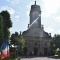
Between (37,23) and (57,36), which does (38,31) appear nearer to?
(37,23)

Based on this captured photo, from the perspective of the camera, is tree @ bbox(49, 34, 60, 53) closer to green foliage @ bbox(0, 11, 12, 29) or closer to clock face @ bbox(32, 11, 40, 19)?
clock face @ bbox(32, 11, 40, 19)

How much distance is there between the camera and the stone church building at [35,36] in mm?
97988

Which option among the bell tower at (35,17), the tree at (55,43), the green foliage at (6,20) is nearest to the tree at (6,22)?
the green foliage at (6,20)

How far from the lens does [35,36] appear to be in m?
101

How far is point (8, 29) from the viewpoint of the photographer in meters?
56.9

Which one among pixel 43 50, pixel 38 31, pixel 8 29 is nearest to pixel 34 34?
pixel 38 31

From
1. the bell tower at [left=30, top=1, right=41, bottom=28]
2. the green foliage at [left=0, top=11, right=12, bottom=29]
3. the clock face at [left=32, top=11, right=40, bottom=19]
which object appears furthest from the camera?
the clock face at [left=32, top=11, right=40, bottom=19]

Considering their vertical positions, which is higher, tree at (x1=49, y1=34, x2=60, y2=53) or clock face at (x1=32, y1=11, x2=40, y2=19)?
clock face at (x1=32, y1=11, x2=40, y2=19)

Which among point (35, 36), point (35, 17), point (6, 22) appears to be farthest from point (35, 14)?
point (6, 22)

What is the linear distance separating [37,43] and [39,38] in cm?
237

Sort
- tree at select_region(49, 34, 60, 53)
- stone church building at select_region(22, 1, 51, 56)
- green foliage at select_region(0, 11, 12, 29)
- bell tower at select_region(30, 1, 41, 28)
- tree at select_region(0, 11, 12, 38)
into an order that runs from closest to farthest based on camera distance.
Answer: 1. tree at select_region(0, 11, 12, 38)
2. green foliage at select_region(0, 11, 12, 29)
3. tree at select_region(49, 34, 60, 53)
4. stone church building at select_region(22, 1, 51, 56)
5. bell tower at select_region(30, 1, 41, 28)

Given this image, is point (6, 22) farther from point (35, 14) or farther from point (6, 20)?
point (35, 14)

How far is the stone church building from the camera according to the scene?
9799cm

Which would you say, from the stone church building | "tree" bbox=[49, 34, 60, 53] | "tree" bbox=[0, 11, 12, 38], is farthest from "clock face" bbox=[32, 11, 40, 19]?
"tree" bbox=[0, 11, 12, 38]
